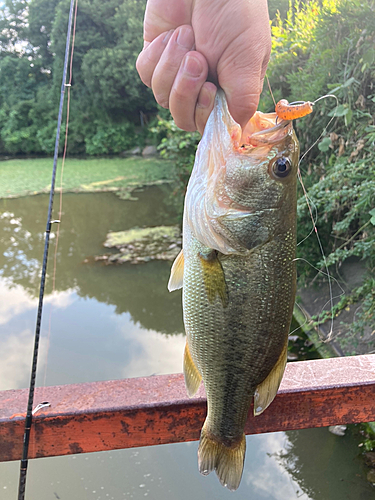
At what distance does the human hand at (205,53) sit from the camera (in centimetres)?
80

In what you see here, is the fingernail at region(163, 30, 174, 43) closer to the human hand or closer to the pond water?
the human hand

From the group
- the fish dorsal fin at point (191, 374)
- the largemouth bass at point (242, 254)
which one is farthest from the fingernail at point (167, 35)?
the fish dorsal fin at point (191, 374)

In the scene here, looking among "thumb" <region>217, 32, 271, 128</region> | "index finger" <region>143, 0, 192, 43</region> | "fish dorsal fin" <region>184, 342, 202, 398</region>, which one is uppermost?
"index finger" <region>143, 0, 192, 43</region>

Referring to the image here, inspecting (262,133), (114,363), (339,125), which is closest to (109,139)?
(339,125)

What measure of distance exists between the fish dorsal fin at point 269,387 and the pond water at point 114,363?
141 cm

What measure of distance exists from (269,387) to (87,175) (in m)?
12.6

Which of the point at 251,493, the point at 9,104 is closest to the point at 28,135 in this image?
the point at 9,104

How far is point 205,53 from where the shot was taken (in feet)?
2.80

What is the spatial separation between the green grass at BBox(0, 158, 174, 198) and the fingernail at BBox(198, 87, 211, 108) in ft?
30.7

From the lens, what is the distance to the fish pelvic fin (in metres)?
1.06

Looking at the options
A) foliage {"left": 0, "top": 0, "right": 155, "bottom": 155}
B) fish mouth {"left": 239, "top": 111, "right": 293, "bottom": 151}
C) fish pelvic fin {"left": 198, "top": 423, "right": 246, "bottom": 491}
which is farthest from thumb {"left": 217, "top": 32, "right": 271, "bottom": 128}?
foliage {"left": 0, "top": 0, "right": 155, "bottom": 155}

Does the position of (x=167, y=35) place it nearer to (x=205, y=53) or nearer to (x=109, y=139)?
(x=205, y=53)

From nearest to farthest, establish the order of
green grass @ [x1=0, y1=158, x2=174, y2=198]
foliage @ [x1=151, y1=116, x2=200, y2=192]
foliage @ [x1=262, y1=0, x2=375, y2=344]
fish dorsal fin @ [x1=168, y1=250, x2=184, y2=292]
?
fish dorsal fin @ [x1=168, y1=250, x2=184, y2=292] < foliage @ [x1=262, y1=0, x2=375, y2=344] < foliage @ [x1=151, y1=116, x2=200, y2=192] < green grass @ [x1=0, y1=158, x2=174, y2=198]

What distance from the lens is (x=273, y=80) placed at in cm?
445
